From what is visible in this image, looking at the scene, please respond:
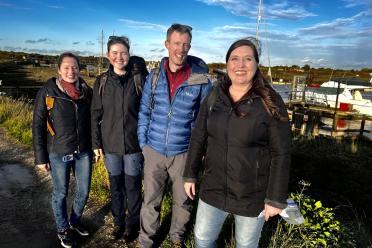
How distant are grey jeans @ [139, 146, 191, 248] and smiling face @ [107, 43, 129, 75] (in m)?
0.93

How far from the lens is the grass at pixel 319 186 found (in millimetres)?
3846

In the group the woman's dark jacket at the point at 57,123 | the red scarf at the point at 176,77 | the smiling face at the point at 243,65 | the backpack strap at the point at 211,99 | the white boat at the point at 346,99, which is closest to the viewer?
the smiling face at the point at 243,65

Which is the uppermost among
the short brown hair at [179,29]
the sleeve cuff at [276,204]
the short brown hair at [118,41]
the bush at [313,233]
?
the short brown hair at [179,29]

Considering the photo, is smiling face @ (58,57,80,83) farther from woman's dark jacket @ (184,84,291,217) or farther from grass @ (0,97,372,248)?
grass @ (0,97,372,248)

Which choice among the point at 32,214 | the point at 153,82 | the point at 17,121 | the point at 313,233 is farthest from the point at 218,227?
the point at 17,121

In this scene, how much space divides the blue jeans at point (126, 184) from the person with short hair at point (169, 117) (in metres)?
0.30

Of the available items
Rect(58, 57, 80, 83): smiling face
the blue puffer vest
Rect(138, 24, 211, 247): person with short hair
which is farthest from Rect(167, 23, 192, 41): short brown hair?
Rect(58, 57, 80, 83): smiling face

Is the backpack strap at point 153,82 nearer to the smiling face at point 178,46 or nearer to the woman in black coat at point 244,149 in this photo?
the smiling face at point 178,46

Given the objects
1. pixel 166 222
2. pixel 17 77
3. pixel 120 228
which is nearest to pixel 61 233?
pixel 120 228

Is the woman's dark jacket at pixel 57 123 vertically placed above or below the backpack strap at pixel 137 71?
below

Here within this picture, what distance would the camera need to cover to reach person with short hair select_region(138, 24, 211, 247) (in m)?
3.36

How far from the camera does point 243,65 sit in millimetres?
2539

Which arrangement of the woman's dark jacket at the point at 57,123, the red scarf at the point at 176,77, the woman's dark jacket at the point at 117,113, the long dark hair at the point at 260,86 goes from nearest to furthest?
the long dark hair at the point at 260,86 < the red scarf at the point at 176,77 < the woman's dark jacket at the point at 57,123 < the woman's dark jacket at the point at 117,113

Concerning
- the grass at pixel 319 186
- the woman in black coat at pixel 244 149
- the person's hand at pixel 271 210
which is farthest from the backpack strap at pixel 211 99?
the grass at pixel 319 186
